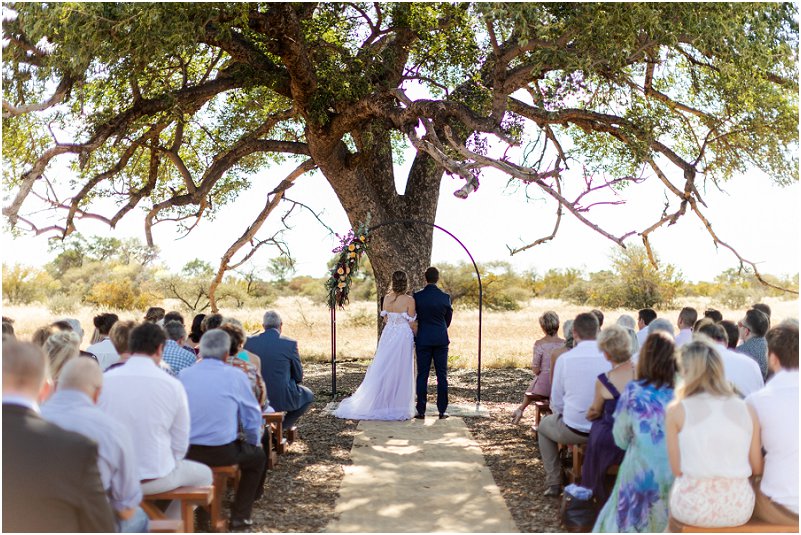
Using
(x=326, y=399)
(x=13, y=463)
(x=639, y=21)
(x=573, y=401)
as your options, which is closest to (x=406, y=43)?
(x=639, y=21)

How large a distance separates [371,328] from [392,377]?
2107cm

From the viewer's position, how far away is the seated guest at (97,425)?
4.07 meters

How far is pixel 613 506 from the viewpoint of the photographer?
4.95m

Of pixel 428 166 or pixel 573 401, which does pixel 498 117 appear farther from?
pixel 573 401

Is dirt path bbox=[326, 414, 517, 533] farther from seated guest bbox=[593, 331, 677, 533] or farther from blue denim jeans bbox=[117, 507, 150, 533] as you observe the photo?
blue denim jeans bbox=[117, 507, 150, 533]

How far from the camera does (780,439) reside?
4527 millimetres

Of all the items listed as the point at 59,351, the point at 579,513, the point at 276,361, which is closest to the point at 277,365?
the point at 276,361

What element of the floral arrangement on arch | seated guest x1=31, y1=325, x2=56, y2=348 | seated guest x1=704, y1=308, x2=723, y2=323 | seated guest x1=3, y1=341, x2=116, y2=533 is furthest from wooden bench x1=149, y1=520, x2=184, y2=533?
the floral arrangement on arch

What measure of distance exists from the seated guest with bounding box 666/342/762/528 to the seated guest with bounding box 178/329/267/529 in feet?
8.95

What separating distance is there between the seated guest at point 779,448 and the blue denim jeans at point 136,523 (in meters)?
3.26

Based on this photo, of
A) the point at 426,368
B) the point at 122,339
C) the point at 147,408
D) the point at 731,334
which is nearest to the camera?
the point at 147,408

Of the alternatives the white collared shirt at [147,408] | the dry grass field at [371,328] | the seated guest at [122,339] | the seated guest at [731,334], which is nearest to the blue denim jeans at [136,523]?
the white collared shirt at [147,408]

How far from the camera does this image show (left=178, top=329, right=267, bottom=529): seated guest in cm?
552

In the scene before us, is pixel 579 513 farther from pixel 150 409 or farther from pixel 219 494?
pixel 150 409
